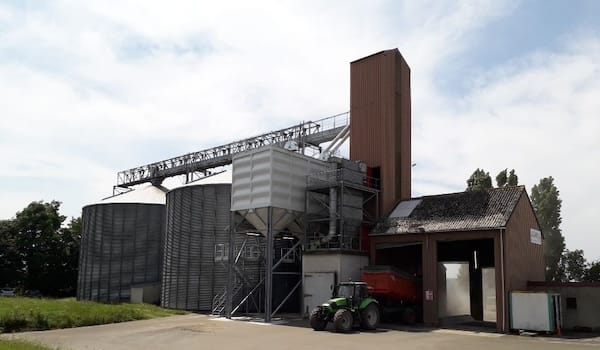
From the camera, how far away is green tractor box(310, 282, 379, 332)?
24.7 meters

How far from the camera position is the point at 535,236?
32.2 m

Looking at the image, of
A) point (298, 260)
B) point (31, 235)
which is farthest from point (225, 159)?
point (31, 235)

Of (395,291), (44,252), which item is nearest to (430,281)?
(395,291)

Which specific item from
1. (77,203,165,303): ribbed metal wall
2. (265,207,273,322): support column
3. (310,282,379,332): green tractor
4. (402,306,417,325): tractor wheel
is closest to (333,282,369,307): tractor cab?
(310,282,379,332): green tractor

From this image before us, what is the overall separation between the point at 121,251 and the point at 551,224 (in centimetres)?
3988

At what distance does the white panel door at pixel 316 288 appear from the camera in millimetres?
31375

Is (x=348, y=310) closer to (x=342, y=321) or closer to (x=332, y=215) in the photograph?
(x=342, y=321)

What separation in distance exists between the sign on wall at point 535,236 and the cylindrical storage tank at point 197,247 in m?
18.2

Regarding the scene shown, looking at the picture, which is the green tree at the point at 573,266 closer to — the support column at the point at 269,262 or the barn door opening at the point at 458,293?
the barn door opening at the point at 458,293

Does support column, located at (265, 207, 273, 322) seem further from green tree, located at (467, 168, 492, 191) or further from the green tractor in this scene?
green tree, located at (467, 168, 492, 191)

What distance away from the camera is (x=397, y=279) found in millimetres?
29141

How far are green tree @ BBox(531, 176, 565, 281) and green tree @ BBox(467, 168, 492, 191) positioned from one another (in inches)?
224

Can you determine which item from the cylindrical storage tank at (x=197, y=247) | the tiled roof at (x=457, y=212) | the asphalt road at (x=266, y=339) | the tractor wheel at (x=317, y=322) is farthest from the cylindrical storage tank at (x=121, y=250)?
the tractor wheel at (x=317, y=322)

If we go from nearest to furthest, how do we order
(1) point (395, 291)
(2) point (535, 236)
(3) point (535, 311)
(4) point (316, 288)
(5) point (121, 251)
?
(3) point (535, 311), (1) point (395, 291), (4) point (316, 288), (2) point (535, 236), (5) point (121, 251)
